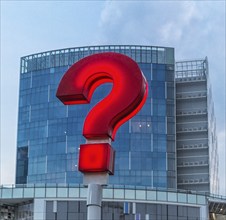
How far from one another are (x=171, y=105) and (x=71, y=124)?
2007 cm

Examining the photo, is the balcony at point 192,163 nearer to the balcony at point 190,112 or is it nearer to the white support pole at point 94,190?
the balcony at point 190,112

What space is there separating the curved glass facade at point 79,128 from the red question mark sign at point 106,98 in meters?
94.5

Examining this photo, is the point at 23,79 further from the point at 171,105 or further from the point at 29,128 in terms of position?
the point at 171,105

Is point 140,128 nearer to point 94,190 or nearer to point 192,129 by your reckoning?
point 192,129

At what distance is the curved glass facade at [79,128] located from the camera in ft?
424

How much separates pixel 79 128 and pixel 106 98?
97.6 metres

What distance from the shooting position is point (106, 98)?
34.3 metres

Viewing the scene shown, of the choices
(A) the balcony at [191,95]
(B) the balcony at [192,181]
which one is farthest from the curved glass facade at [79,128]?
(A) the balcony at [191,95]

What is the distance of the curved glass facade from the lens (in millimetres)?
129250

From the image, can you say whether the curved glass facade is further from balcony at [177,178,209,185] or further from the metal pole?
the metal pole

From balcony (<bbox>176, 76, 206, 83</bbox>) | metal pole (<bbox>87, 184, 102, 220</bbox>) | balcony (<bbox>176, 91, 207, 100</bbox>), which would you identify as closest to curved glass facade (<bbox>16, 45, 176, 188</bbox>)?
balcony (<bbox>176, 91, 207, 100</bbox>)

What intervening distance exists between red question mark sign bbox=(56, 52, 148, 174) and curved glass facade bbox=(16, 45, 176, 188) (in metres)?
94.5

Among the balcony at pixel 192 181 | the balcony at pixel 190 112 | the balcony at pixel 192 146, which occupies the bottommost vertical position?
the balcony at pixel 192 181

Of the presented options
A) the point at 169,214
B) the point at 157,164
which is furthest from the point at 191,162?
Answer: the point at 169,214
